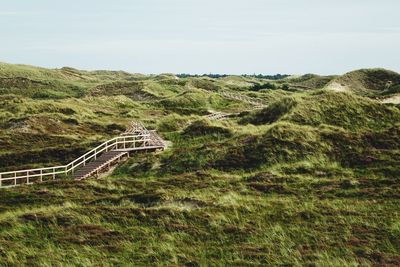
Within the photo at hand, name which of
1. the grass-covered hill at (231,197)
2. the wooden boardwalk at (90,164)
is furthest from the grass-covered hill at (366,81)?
the wooden boardwalk at (90,164)

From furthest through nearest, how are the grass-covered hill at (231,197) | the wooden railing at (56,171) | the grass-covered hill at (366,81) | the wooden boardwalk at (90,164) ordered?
the grass-covered hill at (366,81), the wooden boardwalk at (90,164), the wooden railing at (56,171), the grass-covered hill at (231,197)

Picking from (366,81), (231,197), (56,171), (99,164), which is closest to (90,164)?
(99,164)

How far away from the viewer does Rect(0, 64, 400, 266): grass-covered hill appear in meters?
22.7

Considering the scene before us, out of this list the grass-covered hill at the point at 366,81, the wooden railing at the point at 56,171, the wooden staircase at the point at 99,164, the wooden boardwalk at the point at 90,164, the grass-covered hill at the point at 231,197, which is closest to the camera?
the grass-covered hill at the point at 231,197

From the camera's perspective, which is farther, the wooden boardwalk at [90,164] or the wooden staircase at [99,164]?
the wooden staircase at [99,164]

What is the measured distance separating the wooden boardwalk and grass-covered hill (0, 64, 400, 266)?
1591 millimetres

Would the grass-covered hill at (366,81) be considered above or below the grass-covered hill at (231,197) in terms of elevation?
above

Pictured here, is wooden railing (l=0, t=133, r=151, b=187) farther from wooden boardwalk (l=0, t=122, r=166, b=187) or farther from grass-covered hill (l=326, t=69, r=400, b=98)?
grass-covered hill (l=326, t=69, r=400, b=98)

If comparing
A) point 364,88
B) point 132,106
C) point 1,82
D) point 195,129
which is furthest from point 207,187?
point 1,82

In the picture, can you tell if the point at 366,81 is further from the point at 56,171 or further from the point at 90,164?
the point at 56,171

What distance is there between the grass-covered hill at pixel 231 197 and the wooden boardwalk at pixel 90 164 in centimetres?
159

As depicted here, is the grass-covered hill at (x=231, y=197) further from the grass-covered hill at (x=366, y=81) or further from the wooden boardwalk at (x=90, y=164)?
the grass-covered hill at (x=366, y=81)

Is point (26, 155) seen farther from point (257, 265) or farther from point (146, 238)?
point (257, 265)

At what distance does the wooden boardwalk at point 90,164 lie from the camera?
39.8 m
